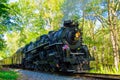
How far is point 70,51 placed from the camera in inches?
691

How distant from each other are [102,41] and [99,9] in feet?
21.6

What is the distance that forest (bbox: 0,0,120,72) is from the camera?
21.2 meters

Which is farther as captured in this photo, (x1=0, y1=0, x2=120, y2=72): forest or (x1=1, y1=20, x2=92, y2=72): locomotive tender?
(x1=0, y1=0, x2=120, y2=72): forest

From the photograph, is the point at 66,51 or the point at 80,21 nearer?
the point at 66,51

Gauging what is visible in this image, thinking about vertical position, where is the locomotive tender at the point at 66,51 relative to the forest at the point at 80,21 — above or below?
below

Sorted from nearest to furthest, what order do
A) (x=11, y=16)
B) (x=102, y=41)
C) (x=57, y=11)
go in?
1. (x=11, y=16)
2. (x=102, y=41)
3. (x=57, y=11)

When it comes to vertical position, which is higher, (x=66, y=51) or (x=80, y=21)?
(x=80, y=21)

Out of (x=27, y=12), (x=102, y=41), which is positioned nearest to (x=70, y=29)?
(x=102, y=41)

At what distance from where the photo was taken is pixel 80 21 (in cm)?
3219

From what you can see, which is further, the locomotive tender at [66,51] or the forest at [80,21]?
the forest at [80,21]

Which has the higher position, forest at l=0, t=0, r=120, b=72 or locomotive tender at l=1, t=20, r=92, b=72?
forest at l=0, t=0, r=120, b=72

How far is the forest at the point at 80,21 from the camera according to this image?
2125 centimetres

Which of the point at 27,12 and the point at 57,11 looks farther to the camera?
the point at 27,12

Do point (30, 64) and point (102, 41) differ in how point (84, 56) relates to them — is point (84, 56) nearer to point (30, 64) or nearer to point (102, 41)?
point (30, 64)
